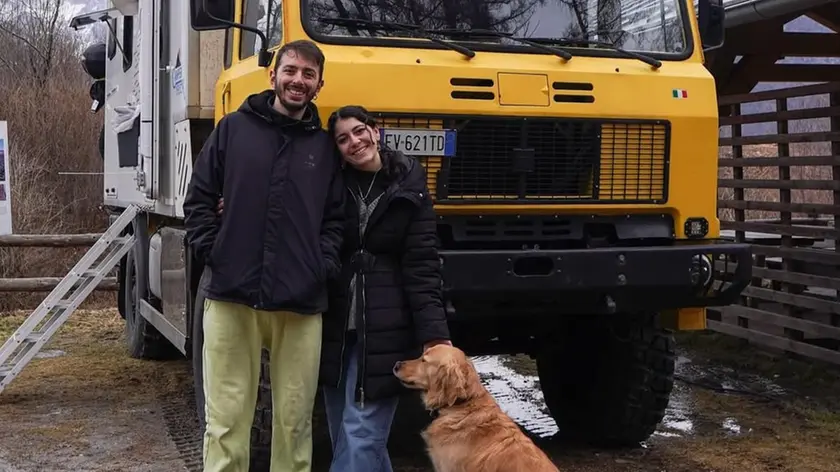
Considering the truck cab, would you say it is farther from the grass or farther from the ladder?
the grass

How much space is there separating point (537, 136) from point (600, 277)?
0.77 meters

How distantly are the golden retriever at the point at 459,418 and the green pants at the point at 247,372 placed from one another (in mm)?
412

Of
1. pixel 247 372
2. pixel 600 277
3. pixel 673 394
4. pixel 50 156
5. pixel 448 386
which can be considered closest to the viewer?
pixel 448 386

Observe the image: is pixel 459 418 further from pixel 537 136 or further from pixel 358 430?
pixel 537 136

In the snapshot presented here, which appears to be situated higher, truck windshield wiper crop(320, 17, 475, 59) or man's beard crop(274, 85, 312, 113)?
truck windshield wiper crop(320, 17, 475, 59)

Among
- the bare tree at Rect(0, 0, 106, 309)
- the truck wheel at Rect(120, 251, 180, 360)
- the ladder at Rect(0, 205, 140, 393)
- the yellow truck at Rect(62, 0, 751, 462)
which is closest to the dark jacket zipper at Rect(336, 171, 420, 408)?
the yellow truck at Rect(62, 0, 751, 462)

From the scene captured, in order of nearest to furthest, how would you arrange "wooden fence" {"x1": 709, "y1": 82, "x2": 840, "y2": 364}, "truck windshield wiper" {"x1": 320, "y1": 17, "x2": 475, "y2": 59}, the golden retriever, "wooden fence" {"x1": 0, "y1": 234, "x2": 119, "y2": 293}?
the golden retriever → "truck windshield wiper" {"x1": 320, "y1": 17, "x2": 475, "y2": 59} → "wooden fence" {"x1": 709, "y1": 82, "x2": 840, "y2": 364} → "wooden fence" {"x1": 0, "y1": 234, "x2": 119, "y2": 293}

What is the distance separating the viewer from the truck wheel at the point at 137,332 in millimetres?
8750

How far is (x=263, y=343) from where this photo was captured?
13.5 feet

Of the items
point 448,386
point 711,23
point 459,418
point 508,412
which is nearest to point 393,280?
point 448,386

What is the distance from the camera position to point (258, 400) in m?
5.01

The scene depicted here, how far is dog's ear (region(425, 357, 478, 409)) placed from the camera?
381 cm

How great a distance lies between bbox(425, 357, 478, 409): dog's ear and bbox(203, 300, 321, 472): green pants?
0.52 m

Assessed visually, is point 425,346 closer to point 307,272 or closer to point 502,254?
point 307,272
